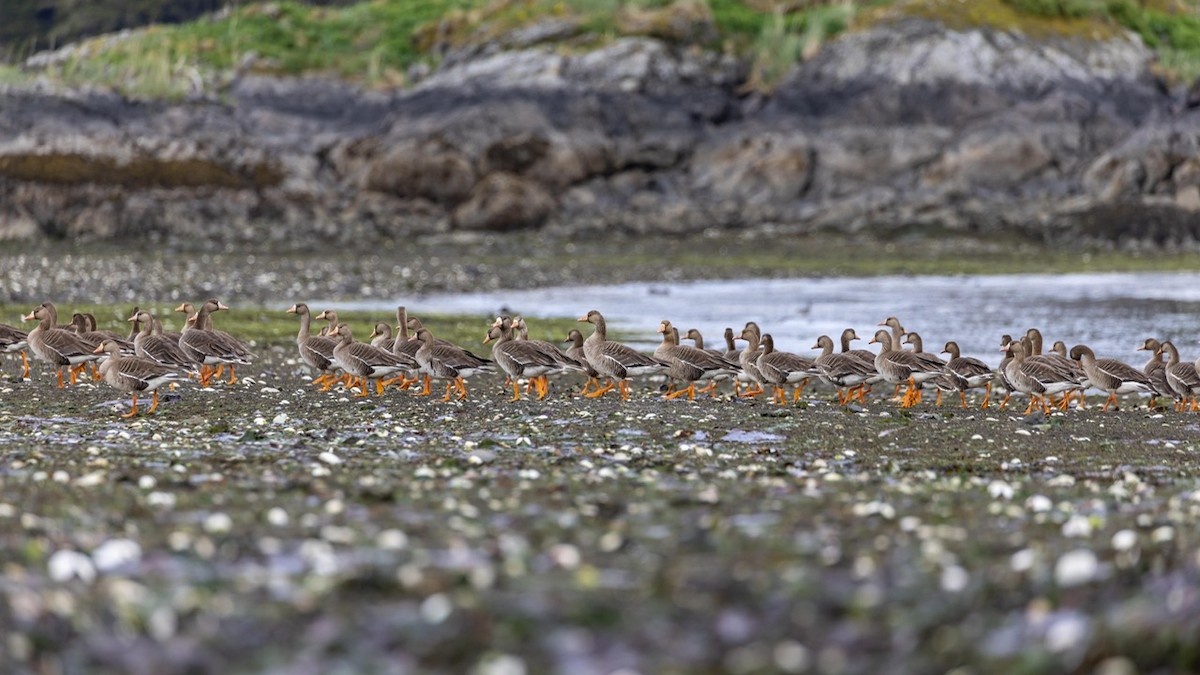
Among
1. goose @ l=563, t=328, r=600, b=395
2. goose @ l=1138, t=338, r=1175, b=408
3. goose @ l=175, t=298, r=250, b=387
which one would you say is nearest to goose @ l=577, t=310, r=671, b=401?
goose @ l=563, t=328, r=600, b=395

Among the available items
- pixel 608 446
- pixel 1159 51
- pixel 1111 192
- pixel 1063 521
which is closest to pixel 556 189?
pixel 1111 192

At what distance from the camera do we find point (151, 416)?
60.1 feet

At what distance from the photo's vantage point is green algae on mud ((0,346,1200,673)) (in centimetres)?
766

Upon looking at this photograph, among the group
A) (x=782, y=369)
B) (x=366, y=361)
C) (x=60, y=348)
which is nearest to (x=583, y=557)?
(x=782, y=369)

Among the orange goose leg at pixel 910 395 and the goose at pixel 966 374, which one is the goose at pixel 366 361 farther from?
the goose at pixel 966 374

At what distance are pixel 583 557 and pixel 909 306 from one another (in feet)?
107

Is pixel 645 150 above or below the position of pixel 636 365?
above

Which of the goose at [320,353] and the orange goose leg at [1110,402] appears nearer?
the orange goose leg at [1110,402]

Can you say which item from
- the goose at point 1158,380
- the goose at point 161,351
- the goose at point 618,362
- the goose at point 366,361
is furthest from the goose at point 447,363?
the goose at point 1158,380

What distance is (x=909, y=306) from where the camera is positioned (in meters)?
40.6

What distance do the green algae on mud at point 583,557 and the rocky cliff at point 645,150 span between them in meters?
48.7

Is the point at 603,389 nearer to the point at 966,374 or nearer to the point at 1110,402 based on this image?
the point at 966,374

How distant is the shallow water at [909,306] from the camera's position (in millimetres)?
32531

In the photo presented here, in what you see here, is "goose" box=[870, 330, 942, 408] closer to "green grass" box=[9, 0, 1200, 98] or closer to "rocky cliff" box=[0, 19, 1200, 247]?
"rocky cliff" box=[0, 19, 1200, 247]
